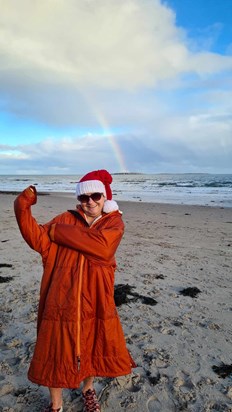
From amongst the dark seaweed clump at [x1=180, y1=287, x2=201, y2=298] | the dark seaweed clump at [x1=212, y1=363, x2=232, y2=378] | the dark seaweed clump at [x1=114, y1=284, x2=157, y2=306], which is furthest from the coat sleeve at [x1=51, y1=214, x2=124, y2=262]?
the dark seaweed clump at [x1=180, y1=287, x2=201, y2=298]

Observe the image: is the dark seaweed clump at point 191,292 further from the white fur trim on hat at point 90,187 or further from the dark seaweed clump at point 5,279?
the white fur trim on hat at point 90,187

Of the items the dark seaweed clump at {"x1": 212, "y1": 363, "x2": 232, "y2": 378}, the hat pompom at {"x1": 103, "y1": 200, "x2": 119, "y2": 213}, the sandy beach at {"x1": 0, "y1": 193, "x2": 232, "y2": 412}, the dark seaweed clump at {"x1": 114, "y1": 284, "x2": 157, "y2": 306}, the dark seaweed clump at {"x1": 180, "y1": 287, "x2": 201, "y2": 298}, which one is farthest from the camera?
the dark seaweed clump at {"x1": 180, "y1": 287, "x2": 201, "y2": 298}

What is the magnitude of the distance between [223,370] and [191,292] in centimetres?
226

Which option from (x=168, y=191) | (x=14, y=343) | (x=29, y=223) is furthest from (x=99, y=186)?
(x=168, y=191)

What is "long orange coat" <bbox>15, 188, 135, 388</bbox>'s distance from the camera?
2.35 m

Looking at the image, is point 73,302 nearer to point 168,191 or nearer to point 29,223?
point 29,223

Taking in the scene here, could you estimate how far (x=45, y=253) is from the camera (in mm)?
2473

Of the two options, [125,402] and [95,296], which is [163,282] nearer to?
[125,402]

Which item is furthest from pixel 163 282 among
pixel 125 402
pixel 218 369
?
pixel 125 402

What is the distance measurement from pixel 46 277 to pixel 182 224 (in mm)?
12009

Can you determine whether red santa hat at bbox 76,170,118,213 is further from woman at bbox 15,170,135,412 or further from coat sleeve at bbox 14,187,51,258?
coat sleeve at bbox 14,187,51,258

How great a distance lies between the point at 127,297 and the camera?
210 inches

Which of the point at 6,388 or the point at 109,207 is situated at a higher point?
the point at 109,207

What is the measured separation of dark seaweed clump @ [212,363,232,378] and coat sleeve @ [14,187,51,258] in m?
2.63
